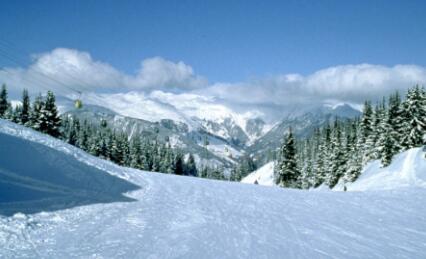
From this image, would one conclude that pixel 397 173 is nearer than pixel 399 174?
No

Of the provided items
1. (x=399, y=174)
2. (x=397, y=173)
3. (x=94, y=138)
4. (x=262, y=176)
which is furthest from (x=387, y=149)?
(x=262, y=176)

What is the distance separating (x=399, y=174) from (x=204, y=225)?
Result: 1717 inches

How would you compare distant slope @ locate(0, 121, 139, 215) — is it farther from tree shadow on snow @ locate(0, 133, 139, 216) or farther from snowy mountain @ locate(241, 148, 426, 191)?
snowy mountain @ locate(241, 148, 426, 191)

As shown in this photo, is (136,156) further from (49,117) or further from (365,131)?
(365,131)

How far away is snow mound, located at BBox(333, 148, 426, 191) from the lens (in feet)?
161

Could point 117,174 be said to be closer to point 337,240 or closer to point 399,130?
point 337,240

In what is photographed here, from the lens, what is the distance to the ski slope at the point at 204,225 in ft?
39.4

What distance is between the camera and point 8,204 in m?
13.5

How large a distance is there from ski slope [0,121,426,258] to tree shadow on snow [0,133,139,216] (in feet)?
0.77

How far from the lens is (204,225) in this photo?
1627 cm

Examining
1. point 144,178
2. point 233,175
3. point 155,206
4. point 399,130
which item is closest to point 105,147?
point 399,130

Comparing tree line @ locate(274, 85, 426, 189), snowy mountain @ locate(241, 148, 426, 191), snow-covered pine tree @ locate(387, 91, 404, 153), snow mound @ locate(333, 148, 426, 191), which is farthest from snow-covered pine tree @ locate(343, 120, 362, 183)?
snow-covered pine tree @ locate(387, 91, 404, 153)

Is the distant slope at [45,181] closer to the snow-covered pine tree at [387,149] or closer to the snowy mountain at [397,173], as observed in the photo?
the snowy mountain at [397,173]

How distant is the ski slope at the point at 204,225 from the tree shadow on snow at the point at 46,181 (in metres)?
0.23
